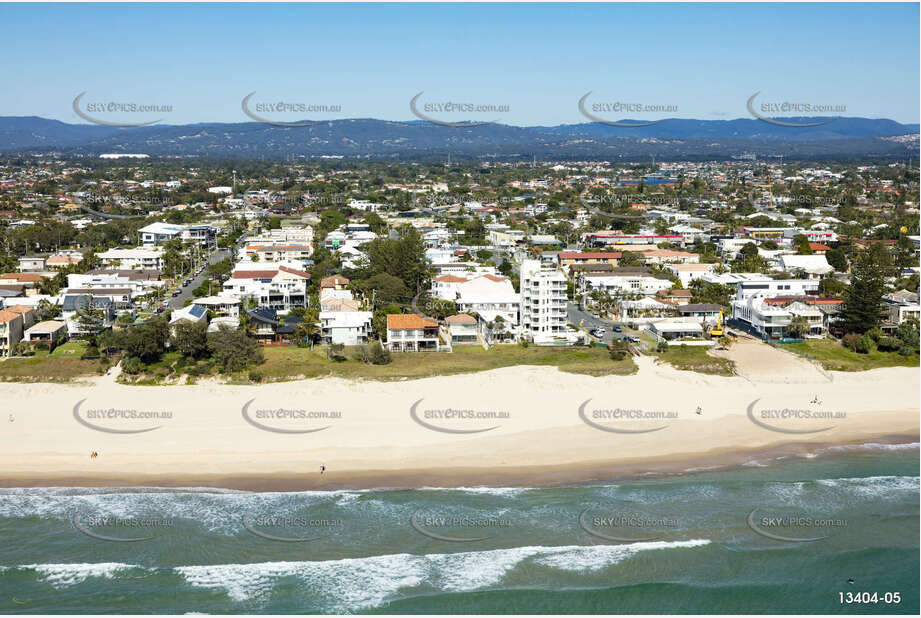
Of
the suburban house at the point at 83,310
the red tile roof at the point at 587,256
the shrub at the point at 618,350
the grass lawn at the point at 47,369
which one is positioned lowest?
the grass lawn at the point at 47,369

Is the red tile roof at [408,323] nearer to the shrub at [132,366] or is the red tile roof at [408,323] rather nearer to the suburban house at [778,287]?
the shrub at [132,366]

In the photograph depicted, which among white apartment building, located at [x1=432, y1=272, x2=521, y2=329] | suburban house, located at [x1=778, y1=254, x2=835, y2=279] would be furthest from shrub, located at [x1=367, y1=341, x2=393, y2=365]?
suburban house, located at [x1=778, y1=254, x2=835, y2=279]

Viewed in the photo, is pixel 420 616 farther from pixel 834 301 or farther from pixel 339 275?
pixel 339 275

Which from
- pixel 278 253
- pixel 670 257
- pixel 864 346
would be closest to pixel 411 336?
pixel 864 346

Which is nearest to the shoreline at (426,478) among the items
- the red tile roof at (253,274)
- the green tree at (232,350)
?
the green tree at (232,350)

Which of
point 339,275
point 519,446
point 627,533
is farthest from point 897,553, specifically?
point 339,275

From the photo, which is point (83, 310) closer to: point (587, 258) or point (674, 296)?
point (674, 296)
